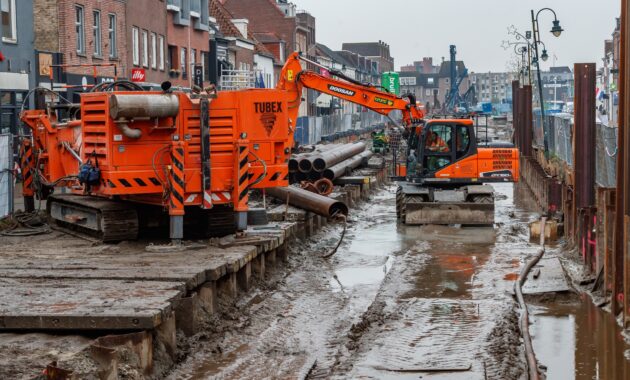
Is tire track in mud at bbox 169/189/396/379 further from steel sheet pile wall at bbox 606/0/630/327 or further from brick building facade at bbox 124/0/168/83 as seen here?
brick building facade at bbox 124/0/168/83

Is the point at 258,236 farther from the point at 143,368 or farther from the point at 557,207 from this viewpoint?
the point at 557,207

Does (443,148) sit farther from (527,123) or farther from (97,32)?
(527,123)

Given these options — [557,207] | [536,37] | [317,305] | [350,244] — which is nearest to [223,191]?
[317,305]

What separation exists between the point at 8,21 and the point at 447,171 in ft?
42.1

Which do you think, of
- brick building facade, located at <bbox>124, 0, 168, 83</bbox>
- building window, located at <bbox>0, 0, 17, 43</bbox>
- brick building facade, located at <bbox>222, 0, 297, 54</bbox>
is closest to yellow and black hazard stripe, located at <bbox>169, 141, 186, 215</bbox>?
building window, located at <bbox>0, 0, 17, 43</bbox>

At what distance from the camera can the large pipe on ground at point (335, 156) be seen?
30.4 meters

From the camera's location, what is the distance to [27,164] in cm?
1925

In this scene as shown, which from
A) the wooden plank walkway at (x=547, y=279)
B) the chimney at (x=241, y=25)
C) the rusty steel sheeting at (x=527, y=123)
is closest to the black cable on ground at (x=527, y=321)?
the wooden plank walkway at (x=547, y=279)

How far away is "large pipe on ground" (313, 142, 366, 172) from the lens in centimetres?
3036

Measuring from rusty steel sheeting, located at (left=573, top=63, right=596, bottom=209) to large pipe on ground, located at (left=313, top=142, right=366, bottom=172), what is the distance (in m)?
10.6

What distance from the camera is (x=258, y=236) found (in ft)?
58.3

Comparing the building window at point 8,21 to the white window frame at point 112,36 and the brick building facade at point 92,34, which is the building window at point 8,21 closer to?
the brick building facade at point 92,34

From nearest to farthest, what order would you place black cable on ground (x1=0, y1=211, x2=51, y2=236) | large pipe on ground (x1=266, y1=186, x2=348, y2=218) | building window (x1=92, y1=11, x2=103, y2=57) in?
black cable on ground (x1=0, y1=211, x2=51, y2=236)
large pipe on ground (x1=266, y1=186, x2=348, y2=218)
building window (x1=92, y1=11, x2=103, y2=57)

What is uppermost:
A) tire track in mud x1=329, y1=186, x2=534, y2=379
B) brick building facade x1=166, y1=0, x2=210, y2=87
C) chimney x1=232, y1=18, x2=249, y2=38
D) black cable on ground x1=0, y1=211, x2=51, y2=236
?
chimney x1=232, y1=18, x2=249, y2=38
